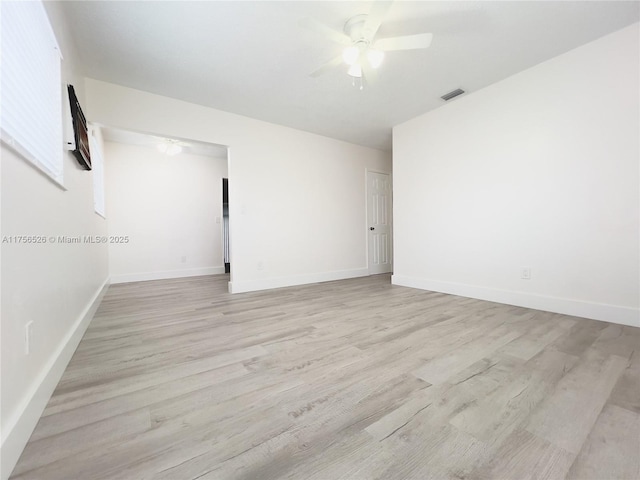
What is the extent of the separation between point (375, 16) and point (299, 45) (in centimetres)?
78

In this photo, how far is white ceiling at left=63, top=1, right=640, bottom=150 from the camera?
189 cm

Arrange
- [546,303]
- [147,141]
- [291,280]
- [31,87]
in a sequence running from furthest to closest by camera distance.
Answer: [147,141] < [291,280] < [546,303] < [31,87]

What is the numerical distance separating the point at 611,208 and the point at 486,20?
185cm

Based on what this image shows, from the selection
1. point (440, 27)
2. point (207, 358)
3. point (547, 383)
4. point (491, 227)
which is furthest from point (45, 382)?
point (491, 227)

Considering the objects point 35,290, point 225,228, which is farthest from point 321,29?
point 225,228

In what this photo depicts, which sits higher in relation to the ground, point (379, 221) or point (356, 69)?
point (356, 69)

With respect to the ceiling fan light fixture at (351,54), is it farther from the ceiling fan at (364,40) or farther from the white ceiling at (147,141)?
the white ceiling at (147,141)

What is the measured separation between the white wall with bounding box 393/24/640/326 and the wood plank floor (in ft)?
1.59

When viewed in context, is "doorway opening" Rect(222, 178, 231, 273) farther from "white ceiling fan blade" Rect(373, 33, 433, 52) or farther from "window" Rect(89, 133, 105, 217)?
"white ceiling fan blade" Rect(373, 33, 433, 52)

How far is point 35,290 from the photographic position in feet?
3.90

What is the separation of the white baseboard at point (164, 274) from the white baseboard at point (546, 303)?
13.2ft

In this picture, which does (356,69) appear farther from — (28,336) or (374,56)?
(28,336)

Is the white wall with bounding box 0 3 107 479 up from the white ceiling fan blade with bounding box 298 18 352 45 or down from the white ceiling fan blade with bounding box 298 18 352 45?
down

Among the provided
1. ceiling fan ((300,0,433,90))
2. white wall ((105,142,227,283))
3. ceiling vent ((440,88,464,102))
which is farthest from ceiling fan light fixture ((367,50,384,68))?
white wall ((105,142,227,283))
